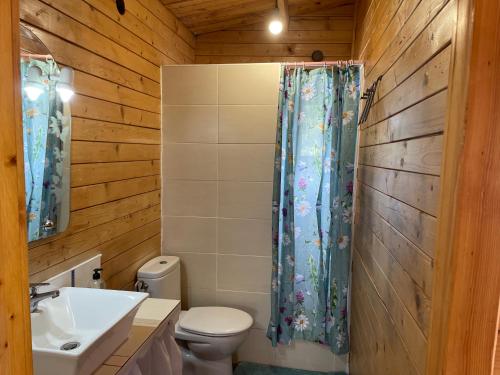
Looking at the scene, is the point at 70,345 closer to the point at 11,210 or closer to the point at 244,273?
the point at 11,210

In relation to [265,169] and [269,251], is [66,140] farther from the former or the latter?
[269,251]

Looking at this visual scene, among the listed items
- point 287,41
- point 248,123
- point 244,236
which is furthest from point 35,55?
point 287,41

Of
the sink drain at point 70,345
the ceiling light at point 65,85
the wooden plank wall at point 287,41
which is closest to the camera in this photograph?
the sink drain at point 70,345

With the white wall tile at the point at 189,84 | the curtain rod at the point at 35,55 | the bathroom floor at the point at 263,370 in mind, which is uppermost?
the white wall tile at the point at 189,84

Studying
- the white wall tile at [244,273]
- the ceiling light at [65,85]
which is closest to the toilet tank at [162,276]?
the white wall tile at [244,273]

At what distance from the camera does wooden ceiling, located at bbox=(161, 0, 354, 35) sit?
Answer: 2.36 m

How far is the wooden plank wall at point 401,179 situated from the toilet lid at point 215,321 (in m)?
0.73

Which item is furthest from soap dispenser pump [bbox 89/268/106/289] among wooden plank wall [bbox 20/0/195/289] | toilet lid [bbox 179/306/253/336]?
toilet lid [bbox 179/306/253/336]

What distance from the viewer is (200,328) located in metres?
2.09

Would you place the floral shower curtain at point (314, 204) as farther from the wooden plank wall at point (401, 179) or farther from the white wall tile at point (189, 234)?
the white wall tile at point (189, 234)

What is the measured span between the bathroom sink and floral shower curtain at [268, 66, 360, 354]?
1186 millimetres

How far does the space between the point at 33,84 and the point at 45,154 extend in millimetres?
265

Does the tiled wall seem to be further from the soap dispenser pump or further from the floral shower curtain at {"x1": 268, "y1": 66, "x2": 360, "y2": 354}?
the soap dispenser pump

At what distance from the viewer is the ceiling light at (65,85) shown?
140cm
